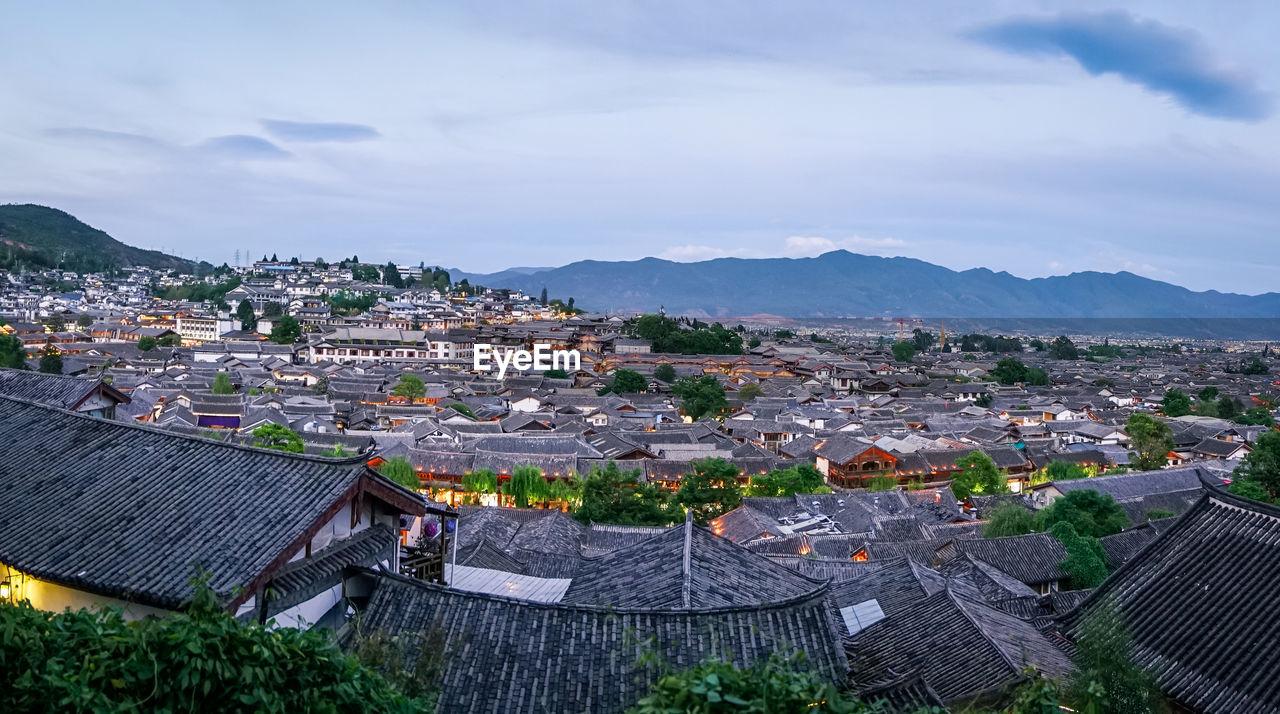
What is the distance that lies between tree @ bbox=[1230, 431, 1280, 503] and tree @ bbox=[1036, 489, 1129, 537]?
3462 mm

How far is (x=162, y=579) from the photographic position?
21.9ft

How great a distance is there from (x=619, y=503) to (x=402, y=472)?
861cm

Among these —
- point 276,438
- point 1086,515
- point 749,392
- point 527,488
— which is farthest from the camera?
point 749,392

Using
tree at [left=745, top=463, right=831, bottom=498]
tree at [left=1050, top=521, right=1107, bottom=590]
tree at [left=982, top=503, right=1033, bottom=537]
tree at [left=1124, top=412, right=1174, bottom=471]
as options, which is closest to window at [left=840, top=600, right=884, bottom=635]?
tree at [left=1050, top=521, right=1107, bottom=590]

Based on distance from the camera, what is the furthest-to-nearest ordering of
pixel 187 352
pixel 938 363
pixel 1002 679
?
pixel 938 363 < pixel 187 352 < pixel 1002 679

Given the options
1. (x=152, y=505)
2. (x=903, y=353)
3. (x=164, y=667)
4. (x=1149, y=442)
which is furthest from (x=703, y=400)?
(x=164, y=667)

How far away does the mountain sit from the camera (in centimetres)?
12088

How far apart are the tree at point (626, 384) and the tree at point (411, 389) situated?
12667 millimetres

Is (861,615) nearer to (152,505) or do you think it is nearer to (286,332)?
(152,505)

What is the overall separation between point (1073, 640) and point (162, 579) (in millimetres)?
8891

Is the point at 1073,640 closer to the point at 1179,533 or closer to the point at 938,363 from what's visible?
the point at 1179,533

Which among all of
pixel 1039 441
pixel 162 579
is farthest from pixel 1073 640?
pixel 1039 441

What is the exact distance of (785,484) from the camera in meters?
34.4

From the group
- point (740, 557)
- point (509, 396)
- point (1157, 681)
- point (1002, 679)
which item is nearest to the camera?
point (1157, 681)
